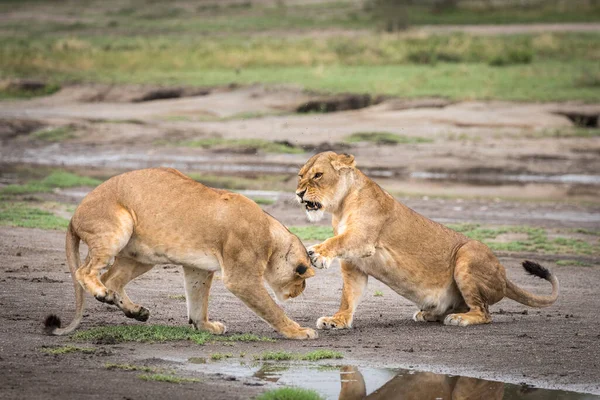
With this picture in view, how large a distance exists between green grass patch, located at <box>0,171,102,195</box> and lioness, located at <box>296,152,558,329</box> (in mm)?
8739

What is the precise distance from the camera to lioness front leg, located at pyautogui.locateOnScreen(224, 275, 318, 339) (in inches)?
309

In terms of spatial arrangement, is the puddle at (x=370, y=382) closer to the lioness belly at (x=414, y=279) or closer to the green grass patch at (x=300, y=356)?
the green grass patch at (x=300, y=356)

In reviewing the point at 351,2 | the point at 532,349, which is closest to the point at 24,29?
the point at 351,2

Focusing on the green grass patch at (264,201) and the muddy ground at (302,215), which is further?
the green grass patch at (264,201)

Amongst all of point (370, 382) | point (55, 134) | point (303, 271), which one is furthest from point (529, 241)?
point (55, 134)

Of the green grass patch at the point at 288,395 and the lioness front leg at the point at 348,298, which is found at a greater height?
the green grass patch at the point at 288,395

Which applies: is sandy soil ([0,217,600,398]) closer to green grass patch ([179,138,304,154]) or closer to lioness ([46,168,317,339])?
lioness ([46,168,317,339])

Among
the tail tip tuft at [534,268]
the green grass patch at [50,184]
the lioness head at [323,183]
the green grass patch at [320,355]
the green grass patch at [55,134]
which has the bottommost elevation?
the green grass patch at [55,134]

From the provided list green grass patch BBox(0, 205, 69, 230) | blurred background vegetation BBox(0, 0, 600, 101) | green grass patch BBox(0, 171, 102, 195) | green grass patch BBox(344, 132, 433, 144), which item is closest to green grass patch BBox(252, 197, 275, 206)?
green grass patch BBox(0, 171, 102, 195)

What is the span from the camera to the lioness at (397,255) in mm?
Result: 8633

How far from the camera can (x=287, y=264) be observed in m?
8.21

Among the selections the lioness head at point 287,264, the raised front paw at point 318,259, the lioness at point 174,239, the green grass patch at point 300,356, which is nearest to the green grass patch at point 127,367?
the lioness at point 174,239

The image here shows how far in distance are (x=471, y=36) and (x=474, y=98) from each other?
49.3 ft

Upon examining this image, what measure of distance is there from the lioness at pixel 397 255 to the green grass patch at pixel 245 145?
12.7 meters
